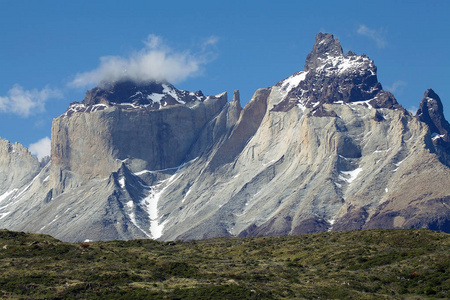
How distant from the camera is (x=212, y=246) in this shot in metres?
158

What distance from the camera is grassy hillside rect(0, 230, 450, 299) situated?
10519 cm

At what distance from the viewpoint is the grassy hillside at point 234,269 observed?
10519 cm

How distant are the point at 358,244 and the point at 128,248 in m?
37.4

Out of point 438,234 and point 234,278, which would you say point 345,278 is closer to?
point 234,278

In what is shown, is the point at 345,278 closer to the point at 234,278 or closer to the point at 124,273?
the point at 234,278

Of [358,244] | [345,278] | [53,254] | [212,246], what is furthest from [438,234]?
[53,254]

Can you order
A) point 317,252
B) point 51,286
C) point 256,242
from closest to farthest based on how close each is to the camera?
1. point 51,286
2. point 317,252
3. point 256,242

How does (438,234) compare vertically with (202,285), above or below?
above

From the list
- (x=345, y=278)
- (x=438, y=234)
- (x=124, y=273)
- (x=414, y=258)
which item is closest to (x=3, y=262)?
(x=124, y=273)

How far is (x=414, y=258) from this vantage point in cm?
12488

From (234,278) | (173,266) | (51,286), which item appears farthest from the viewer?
(173,266)

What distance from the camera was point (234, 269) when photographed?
121875mm

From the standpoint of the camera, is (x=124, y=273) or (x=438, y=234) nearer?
(x=124, y=273)

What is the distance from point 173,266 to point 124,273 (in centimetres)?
961
